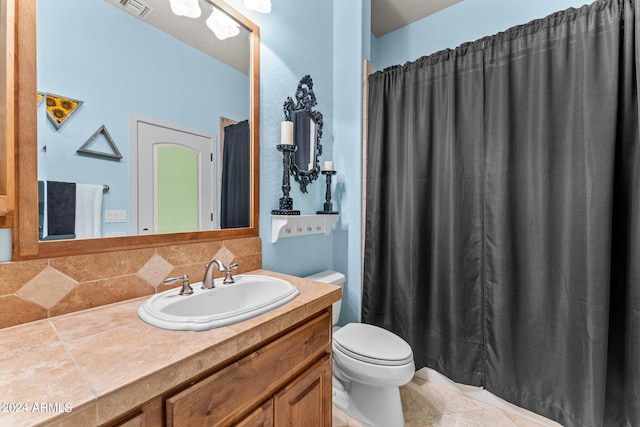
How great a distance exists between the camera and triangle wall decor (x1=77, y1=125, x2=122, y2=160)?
2.85 ft

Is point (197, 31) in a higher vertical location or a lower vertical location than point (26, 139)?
higher

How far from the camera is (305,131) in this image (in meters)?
1.79

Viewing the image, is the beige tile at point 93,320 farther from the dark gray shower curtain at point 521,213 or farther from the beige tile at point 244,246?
the dark gray shower curtain at point 521,213

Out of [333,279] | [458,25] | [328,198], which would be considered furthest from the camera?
[458,25]

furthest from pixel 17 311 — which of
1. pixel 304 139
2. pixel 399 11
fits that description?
pixel 399 11

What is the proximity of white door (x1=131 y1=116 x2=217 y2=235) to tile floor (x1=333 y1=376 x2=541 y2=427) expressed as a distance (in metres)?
1.34

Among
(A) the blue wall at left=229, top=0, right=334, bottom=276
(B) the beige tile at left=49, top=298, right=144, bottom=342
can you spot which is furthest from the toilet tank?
(B) the beige tile at left=49, top=298, right=144, bottom=342

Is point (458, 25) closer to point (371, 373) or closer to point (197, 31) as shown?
point (197, 31)

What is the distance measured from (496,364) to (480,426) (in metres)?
0.33

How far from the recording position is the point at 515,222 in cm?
148

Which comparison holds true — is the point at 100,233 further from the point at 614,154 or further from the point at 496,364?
the point at 614,154

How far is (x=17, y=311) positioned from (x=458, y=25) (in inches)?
111

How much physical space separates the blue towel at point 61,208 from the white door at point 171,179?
163 mm

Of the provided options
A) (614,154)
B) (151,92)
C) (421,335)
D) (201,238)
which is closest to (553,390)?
(421,335)
